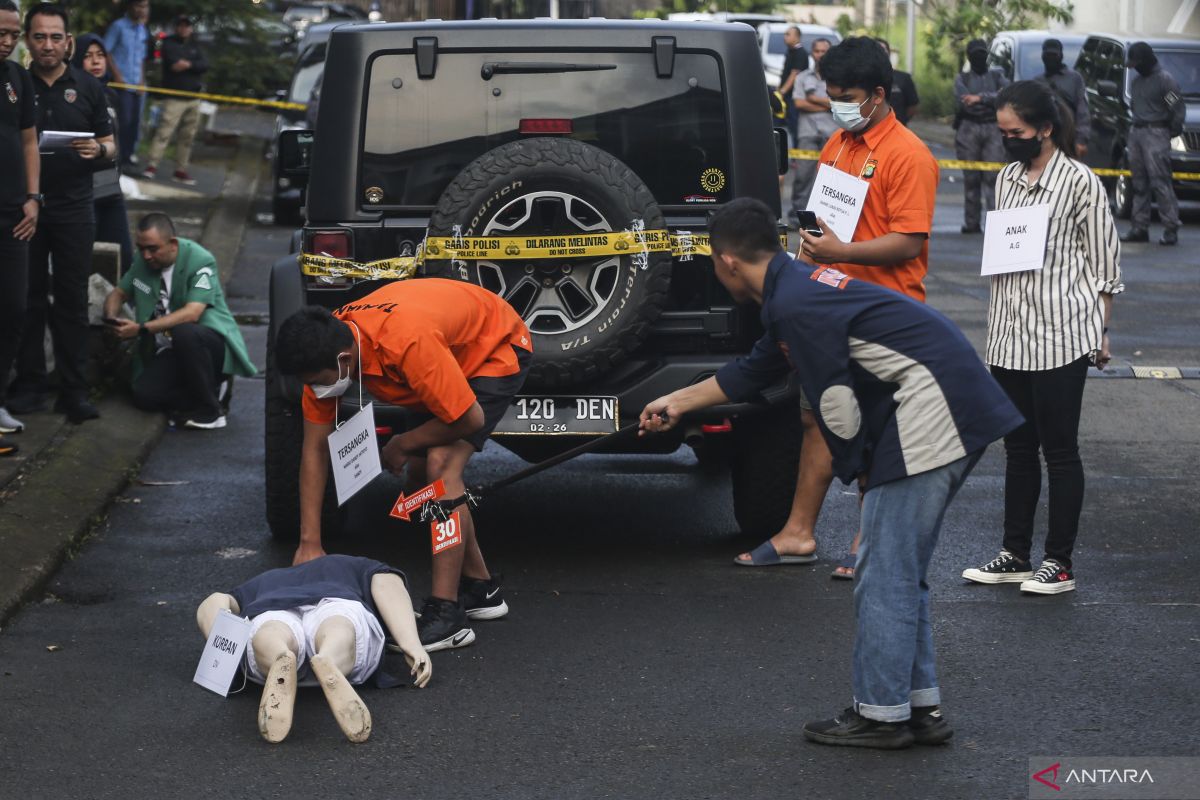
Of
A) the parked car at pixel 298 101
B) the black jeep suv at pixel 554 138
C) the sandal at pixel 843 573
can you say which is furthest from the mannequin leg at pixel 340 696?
the parked car at pixel 298 101

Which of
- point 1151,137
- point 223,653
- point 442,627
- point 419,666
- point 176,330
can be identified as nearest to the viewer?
point 223,653

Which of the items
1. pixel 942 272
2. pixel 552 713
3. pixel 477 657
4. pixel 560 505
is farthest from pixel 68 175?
pixel 942 272

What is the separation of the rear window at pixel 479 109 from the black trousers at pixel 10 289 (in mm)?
2215

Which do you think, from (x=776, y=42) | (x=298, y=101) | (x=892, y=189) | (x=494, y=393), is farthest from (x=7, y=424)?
(x=776, y=42)

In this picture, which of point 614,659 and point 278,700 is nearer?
point 278,700

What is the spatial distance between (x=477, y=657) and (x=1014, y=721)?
1.72 m

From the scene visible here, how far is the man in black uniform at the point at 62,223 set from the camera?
891 cm

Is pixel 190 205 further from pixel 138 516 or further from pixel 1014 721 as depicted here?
pixel 1014 721

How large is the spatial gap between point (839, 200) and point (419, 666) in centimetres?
245

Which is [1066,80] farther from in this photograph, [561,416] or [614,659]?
[614,659]

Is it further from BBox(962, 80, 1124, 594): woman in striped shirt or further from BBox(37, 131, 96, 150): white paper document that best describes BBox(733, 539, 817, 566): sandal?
BBox(37, 131, 96, 150): white paper document

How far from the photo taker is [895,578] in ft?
16.1

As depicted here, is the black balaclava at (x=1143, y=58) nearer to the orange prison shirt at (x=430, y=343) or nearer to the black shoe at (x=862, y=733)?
the orange prison shirt at (x=430, y=343)

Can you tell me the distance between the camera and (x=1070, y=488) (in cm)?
666
